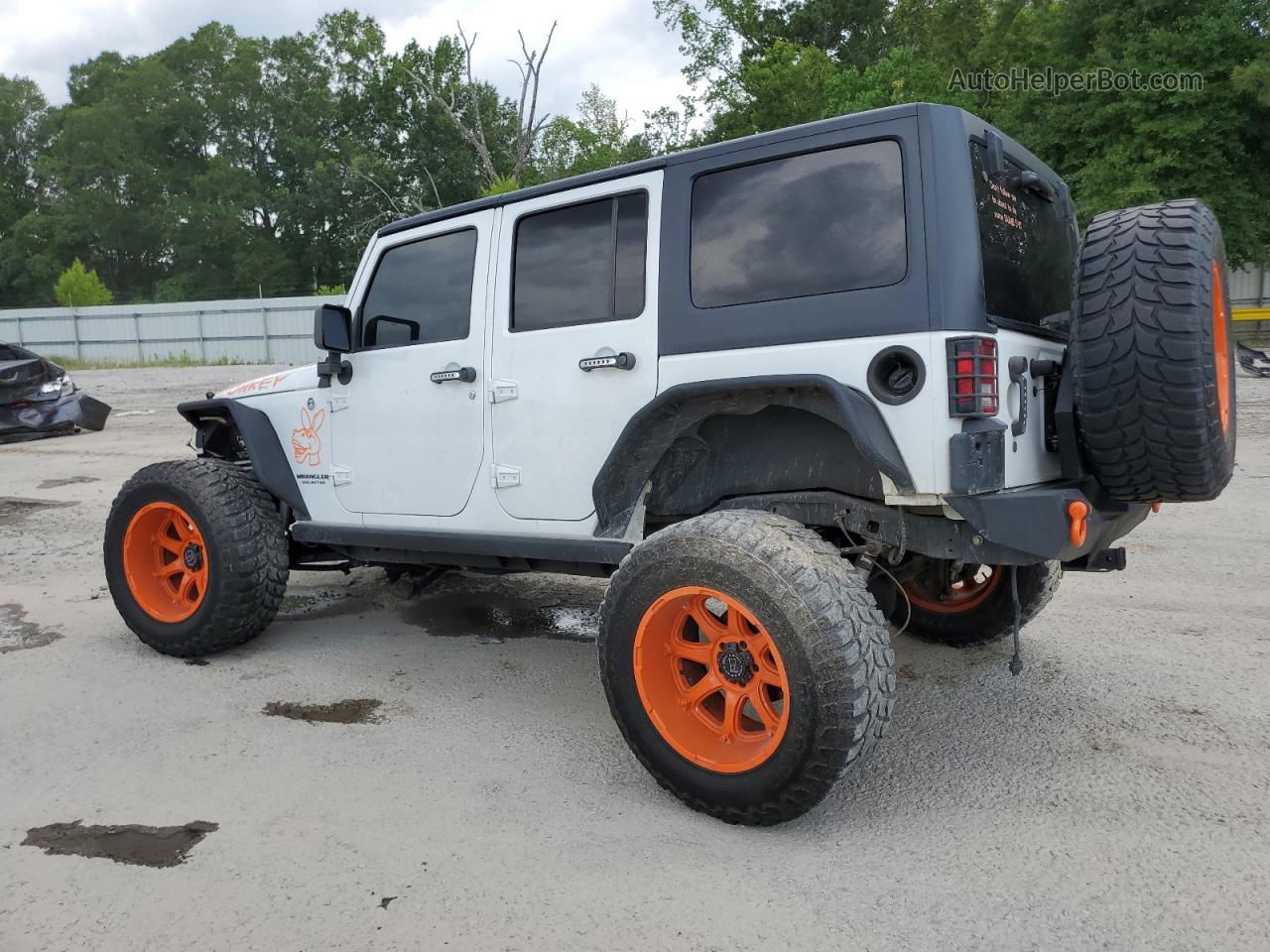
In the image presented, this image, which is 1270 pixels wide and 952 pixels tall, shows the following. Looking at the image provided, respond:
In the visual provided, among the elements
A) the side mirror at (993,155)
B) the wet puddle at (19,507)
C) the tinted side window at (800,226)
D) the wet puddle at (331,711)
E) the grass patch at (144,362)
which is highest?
the grass patch at (144,362)

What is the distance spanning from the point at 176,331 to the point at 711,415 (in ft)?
113

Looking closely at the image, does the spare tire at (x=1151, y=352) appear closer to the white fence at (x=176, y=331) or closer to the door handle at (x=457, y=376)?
the door handle at (x=457, y=376)

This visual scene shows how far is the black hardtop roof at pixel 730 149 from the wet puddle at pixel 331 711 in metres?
2.07

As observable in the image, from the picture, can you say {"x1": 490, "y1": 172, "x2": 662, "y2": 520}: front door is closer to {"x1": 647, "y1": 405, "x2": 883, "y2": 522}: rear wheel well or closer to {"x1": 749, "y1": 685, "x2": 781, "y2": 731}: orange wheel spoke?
{"x1": 647, "y1": 405, "x2": 883, "y2": 522}: rear wheel well

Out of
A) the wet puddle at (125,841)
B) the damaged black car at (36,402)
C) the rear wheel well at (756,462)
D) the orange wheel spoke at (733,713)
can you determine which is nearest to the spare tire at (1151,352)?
the rear wheel well at (756,462)

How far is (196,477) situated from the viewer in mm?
4465

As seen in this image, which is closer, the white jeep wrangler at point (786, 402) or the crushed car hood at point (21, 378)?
the white jeep wrangler at point (786, 402)

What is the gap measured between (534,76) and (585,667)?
87.6ft

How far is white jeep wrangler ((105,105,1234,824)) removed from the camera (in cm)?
278

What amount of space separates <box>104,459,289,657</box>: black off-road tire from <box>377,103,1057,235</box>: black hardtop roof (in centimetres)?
150

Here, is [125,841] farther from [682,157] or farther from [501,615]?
[682,157]

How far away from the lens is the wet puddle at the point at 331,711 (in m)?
3.85

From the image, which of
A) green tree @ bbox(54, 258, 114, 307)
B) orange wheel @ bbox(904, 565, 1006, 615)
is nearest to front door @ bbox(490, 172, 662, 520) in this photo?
orange wheel @ bbox(904, 565, 1006, 615)

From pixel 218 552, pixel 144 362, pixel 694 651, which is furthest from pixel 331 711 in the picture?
pixel 144 362
